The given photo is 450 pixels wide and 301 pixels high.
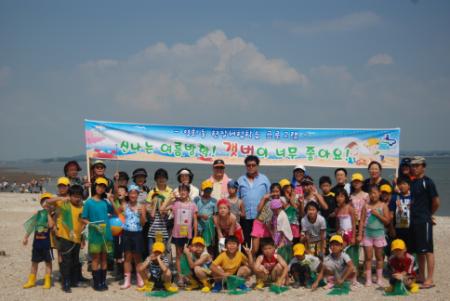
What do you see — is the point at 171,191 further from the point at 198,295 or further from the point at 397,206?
the point at 397,206

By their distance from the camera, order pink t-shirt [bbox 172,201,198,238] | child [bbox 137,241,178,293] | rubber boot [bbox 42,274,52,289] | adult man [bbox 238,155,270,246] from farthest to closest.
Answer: adult man [bbox 238,155,270,246] → pink t-shirt [bbox 172,201,198,238] → rubber boot [bbox 42,274,52,289] → child [bbox 137,241,178,293]

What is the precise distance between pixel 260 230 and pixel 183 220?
4.13ft

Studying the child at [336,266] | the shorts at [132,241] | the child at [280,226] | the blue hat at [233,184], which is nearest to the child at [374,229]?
the child at [336,266]

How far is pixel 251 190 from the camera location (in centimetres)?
710

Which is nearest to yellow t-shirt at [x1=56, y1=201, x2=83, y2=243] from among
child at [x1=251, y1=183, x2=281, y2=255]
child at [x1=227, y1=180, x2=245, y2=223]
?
child at [x1=227, y1=180, x2=245, y2=223]

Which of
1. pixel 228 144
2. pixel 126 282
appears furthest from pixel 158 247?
pixel 228 144

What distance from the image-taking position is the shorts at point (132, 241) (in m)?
6.69

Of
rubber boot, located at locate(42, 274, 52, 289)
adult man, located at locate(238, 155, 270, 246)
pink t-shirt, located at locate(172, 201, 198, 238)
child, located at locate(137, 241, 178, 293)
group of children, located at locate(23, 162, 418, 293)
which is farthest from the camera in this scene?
adult man, located at locate(238, 155, 270, 246)

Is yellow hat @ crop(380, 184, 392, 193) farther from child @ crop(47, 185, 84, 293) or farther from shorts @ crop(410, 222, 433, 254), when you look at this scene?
child @ crop(47, 185, 84, 293)

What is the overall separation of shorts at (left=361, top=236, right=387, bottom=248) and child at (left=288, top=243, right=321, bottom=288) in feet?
2.70

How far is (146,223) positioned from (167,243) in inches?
19.7

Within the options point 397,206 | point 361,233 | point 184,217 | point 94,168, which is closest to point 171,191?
point 184,217

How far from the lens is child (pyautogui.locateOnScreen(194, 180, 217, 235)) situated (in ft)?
22.7

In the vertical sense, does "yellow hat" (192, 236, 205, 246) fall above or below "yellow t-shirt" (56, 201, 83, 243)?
below
